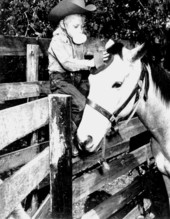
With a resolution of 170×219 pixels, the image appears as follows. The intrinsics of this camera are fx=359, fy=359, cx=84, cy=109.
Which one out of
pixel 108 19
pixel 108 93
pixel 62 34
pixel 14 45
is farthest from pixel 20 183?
pixel 108 19

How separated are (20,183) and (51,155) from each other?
0.33m

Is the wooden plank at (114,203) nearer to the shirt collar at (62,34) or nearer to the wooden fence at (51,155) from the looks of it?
the wooden fence at (51,155)

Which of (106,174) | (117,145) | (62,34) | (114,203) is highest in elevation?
(62,34)

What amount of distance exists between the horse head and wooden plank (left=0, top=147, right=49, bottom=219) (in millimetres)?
666

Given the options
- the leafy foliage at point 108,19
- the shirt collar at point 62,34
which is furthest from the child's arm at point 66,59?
the leafy foliage at point 108,19

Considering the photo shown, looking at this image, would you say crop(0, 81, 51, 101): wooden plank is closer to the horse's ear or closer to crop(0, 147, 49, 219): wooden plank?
the horse's ear

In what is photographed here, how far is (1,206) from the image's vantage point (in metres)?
1.79

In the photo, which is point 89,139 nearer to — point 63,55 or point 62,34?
point 63,55

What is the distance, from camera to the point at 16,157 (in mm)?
3662

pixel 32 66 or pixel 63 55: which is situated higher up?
pixel 63 55

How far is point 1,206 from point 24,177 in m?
0.22

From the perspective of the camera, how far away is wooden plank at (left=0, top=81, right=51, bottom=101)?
3.65m

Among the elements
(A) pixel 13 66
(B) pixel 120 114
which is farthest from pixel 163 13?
(B) pixel 120 114

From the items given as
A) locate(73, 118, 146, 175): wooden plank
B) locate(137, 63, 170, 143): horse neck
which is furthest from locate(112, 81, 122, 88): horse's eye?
locate(73, 118, 146, 175): wooden plank
